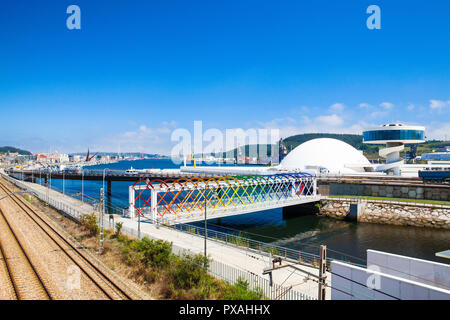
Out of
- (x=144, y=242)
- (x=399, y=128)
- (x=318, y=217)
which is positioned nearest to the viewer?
(x=144, y=242)

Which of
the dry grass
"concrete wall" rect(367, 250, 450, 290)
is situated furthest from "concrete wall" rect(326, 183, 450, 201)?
the dry grass

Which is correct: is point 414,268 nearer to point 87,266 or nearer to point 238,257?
point 238,257

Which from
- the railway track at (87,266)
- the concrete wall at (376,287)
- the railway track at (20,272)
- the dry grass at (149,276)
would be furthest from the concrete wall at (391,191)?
the railway track at (20,272)

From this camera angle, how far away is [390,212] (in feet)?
160

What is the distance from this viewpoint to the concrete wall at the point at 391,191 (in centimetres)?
5231

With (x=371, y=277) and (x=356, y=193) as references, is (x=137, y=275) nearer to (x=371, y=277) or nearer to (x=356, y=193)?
(x=371, y=277)

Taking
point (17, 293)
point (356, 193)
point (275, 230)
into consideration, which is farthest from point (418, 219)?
point (17, 293)

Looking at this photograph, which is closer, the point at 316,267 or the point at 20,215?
the point at 316,267

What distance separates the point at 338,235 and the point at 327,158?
200 ft

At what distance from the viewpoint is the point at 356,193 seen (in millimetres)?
61406

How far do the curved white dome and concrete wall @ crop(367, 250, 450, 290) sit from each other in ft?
269

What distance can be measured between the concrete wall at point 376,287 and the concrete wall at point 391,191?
50.3 m
